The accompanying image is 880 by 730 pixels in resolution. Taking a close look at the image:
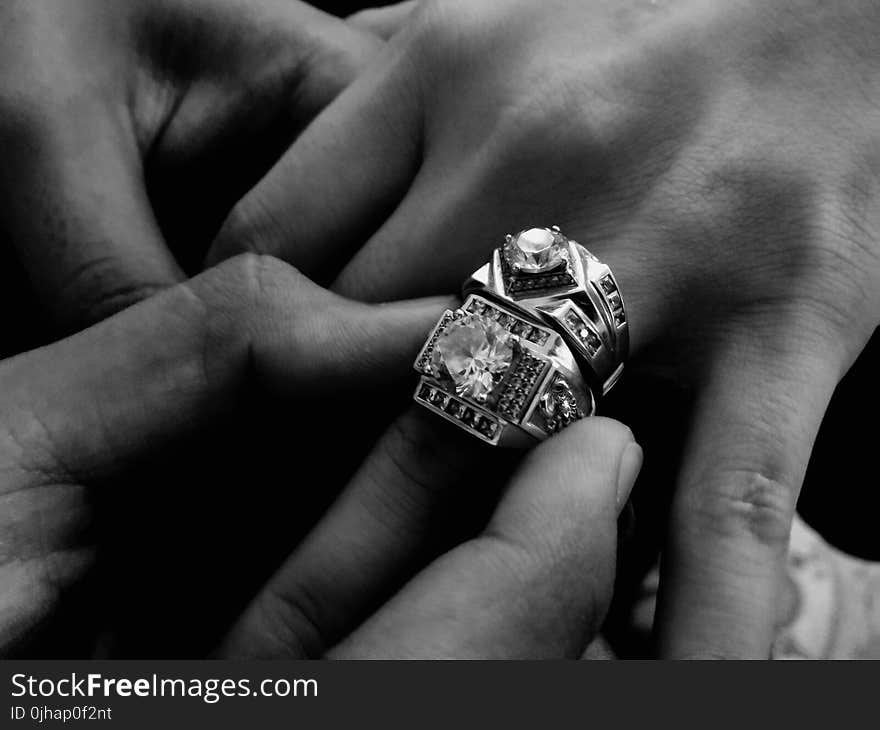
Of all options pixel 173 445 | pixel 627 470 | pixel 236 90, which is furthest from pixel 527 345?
pixel 236 90

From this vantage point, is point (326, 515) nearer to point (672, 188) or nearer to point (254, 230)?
point (254, 230)

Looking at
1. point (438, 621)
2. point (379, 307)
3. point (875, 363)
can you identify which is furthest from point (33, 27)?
point (875, 363)

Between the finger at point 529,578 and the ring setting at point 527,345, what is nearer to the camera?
the finger at point 529,578

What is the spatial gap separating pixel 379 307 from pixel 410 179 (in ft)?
0.93

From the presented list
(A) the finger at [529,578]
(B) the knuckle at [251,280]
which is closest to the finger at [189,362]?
(B) the knuckle at [251,280]

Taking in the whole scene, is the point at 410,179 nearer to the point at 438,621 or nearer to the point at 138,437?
the point at 138,437

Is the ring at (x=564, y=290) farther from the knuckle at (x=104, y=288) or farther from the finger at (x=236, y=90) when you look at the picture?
the finger at (x=236, y=90)

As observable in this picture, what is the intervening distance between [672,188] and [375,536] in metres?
0.53

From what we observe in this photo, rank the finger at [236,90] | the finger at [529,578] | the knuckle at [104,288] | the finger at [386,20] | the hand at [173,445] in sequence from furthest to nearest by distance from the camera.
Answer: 1. the finger at [386,20]
2. the finger at [236,90]
3. the knuckle at [104,288]
4. the hand at [173,445]
5. the finger at [529,578]

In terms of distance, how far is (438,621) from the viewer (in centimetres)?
63

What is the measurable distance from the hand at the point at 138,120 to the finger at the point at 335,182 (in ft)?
0.42

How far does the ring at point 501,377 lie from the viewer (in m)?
0.79

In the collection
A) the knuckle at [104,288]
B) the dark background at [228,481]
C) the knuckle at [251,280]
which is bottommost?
the dark background at [228,481]

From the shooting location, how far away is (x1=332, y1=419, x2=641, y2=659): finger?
63 cm
